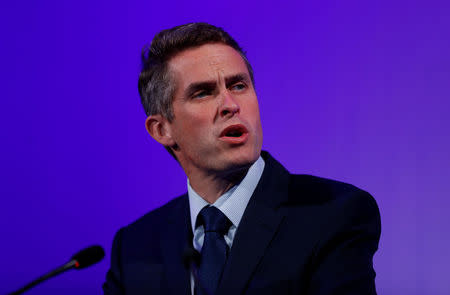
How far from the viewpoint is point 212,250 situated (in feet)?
6.00

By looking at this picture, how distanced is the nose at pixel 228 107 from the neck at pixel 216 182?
0.72 feet

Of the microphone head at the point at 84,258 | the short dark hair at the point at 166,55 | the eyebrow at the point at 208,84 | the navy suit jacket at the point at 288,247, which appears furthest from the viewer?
the short dark hair at the point at 166,55

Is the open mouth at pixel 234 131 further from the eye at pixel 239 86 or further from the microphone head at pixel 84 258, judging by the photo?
the microphone head at pixel 84 258

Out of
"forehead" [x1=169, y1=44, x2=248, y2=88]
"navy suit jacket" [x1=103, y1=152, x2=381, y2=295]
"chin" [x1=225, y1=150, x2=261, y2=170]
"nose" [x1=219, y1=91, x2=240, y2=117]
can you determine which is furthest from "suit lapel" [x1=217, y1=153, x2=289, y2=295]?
"forehead" [x1=169, y1=44, x2=248, y2=88]

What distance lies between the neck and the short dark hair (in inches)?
10.4

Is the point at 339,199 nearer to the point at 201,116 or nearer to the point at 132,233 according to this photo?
the point at 201,116

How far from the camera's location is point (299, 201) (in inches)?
73.9

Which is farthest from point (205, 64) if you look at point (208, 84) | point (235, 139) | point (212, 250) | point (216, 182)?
point (212, 250)

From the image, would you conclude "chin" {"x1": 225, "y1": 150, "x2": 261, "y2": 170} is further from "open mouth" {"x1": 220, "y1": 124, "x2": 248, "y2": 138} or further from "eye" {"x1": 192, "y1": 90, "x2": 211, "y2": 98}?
"eye" {"x1": 192, "y1": 90, "x2": 211, "y2": 98}

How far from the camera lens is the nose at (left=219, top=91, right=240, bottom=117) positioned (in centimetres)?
185

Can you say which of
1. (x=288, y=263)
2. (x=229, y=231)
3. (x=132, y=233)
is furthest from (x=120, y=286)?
Result: (x=288, y=263)

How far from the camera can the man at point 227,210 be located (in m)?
1.69

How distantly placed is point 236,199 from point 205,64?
0.50 m

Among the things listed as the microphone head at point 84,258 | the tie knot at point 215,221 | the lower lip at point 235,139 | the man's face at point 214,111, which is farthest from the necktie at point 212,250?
the microphone head at point 84,258
